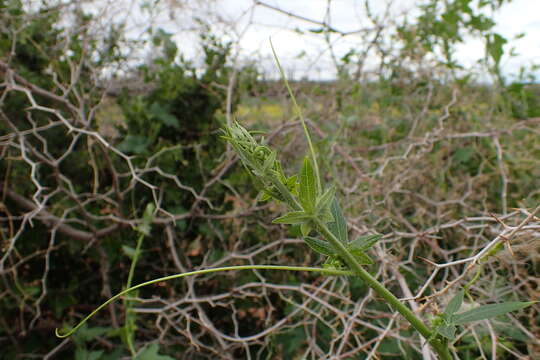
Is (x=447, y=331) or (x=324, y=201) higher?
(x=324, y=201)

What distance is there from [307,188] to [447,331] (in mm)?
203

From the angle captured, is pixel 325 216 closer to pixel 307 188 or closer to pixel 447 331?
pixel 307 188

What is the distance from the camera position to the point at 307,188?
45 cm

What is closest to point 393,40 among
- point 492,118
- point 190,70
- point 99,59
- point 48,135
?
point 492,118

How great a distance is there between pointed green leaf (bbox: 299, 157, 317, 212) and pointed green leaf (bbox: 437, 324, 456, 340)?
0.60 feet

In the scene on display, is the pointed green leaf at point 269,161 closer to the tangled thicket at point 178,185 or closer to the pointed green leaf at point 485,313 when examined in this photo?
the pointed green leaf at point 485,313

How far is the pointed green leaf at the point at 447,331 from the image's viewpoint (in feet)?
1.52

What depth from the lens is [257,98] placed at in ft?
6.23

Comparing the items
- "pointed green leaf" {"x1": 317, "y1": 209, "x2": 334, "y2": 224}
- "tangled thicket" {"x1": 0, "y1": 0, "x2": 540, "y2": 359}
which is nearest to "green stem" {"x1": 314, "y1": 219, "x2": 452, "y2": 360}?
"pointed green leaf" {"x1": 317, "y1": 209, "x2": 334, "y2": 224}

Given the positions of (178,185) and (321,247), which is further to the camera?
(178,185)

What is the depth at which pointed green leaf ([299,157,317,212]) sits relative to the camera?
0.45 metres

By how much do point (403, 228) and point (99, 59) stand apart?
1.22 m

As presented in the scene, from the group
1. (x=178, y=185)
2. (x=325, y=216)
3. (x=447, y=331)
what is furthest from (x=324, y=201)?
(x=178, y=185)

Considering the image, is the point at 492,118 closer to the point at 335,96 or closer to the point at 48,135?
the point at 335,96
